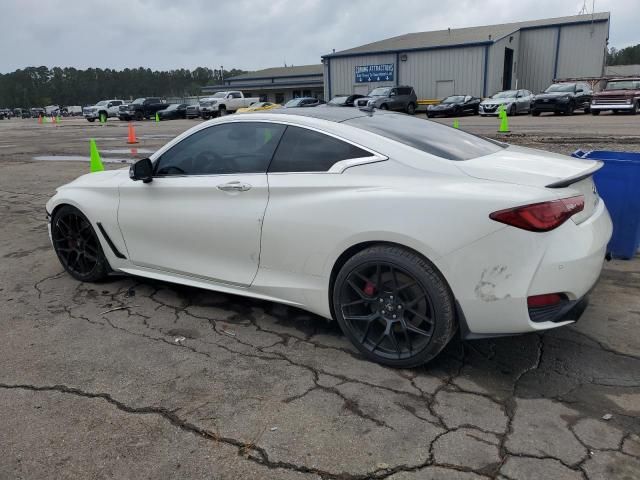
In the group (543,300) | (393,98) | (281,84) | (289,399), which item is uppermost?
(281,84)

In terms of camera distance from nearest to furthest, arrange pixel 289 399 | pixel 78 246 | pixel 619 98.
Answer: pixel 289 399 → pixel 78 246 → pixel 619 98

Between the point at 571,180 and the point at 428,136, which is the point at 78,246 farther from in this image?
the point at 571,180

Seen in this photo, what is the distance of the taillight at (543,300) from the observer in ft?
8.75

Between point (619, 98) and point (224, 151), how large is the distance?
86.0 feet

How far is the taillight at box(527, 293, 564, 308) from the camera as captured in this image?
8.75 ft

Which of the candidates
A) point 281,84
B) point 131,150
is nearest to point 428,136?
point 131,150

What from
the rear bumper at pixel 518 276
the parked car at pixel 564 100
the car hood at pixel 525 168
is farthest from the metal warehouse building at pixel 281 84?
the rear bumper at pixel 518 276

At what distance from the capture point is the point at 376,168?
10.0 feet

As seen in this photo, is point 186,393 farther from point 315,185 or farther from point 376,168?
point 376,168

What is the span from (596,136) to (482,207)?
528 inches

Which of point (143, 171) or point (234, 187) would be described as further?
point (143, 171)

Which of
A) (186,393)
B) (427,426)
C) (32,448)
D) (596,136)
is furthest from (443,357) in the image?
(596,136)

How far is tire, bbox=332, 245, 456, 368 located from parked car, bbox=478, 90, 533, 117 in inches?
1119

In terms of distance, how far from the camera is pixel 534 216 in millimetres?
2613
